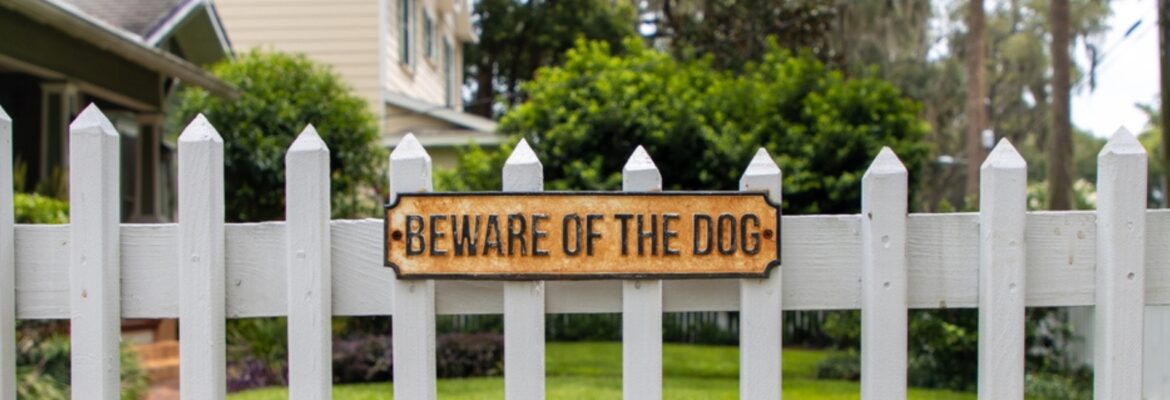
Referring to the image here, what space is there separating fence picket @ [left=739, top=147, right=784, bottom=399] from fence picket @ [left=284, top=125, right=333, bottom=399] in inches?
38.9

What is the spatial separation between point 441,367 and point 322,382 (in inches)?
348

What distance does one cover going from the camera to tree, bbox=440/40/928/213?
14000 millimetres

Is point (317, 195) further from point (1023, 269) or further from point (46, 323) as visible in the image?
point (46, 323)

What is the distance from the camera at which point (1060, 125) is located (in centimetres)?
1409

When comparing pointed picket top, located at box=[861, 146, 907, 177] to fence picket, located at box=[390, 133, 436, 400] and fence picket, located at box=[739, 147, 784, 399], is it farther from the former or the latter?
fence picket, located at box=[390, 133, 436, 400]

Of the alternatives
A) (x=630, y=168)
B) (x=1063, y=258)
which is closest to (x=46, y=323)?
(x=630, y=168)

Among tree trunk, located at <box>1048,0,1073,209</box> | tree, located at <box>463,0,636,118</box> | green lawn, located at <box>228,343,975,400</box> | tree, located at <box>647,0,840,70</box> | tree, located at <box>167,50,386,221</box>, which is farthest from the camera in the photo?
tree, located at <box>463,0,636,118</box>

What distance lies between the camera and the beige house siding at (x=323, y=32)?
18.8 m

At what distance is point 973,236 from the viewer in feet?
9.71

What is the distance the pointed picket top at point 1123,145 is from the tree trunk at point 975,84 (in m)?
16.0

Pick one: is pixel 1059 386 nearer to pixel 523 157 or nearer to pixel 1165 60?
pixel 1165 60

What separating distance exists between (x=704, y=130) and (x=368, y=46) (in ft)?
22.6

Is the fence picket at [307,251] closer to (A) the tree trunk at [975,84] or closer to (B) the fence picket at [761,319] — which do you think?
(B) the fence picket at [761,319]

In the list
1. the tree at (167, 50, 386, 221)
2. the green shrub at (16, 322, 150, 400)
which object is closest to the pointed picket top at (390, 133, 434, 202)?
the green shrub at (16, 322, 150, 400)
